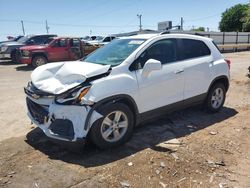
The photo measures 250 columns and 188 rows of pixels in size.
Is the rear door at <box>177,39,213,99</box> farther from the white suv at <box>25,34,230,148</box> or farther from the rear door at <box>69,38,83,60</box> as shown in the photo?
the rear door at <box>69,38,83,60</box>

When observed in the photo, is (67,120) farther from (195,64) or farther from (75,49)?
(75,49)

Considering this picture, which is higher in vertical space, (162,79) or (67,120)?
(162,79)

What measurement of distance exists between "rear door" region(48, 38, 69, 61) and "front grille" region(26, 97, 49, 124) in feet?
35.0

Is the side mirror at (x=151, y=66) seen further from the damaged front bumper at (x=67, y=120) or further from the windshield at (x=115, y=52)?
the damaged front bumper at (x=67, y=120)

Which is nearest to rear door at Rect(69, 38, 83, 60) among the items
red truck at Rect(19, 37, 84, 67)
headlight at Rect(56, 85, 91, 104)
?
red truck at Rect(19, 37, 84, 67)

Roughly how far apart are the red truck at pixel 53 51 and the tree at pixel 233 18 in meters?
49.7

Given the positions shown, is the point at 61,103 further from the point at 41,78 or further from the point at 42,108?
the point at 41,78

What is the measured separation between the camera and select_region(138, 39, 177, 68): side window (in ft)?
15.6

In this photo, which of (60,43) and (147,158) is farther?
(60,43)

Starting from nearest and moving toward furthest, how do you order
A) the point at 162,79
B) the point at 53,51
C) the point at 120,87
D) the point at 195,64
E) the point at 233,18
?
the point at 120,87 → the point at 162,79 → the point at 195,64 → the point at 53,51 → the point at 233,18

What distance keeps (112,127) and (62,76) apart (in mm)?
1075

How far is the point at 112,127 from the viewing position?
14.1 feet

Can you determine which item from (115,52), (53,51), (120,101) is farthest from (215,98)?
(53,51)

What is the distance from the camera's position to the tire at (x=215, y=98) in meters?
5.96
